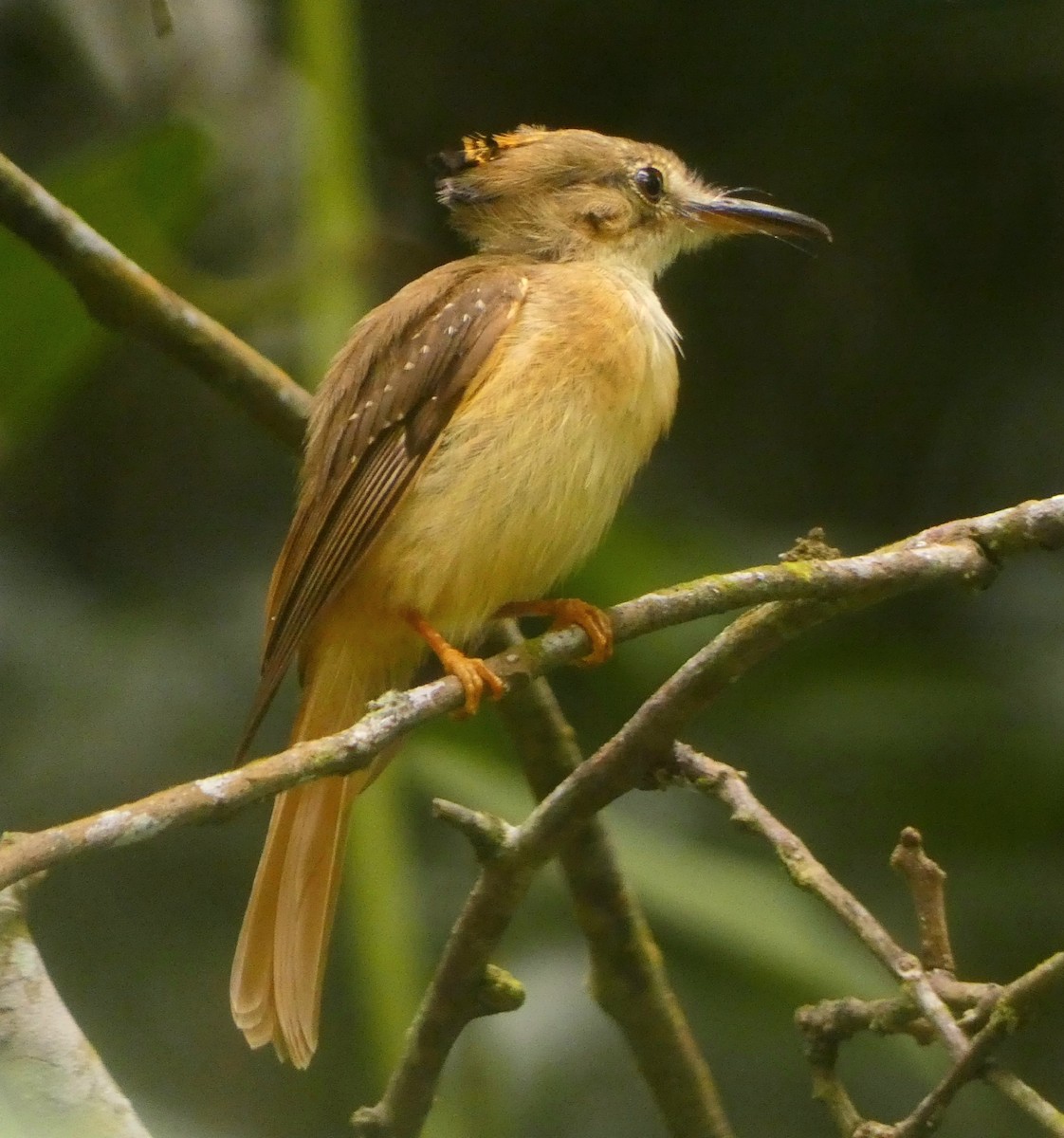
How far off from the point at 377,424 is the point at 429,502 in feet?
0.61

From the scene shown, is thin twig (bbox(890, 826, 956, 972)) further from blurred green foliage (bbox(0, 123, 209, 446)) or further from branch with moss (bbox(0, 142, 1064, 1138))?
blurred green foliage (bbox(0, 123, 209, 446))

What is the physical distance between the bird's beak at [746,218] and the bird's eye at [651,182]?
6cm

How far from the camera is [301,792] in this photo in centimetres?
261

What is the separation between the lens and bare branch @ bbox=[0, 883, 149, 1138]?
1647 mm

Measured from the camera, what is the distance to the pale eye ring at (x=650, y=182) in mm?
3076

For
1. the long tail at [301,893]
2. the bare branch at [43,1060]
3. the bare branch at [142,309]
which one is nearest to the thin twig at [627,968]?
the long tail at [301,893]

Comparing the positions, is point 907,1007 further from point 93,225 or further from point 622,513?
point 93,225

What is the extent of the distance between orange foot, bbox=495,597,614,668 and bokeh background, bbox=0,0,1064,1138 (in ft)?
1.29

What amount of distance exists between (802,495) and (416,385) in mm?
1263

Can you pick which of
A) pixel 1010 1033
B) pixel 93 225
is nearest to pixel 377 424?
pixel 93 225

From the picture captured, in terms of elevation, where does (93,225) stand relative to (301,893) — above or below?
above

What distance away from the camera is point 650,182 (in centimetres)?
308

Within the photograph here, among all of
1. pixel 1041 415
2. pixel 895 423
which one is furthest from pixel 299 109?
pixel 1041 415

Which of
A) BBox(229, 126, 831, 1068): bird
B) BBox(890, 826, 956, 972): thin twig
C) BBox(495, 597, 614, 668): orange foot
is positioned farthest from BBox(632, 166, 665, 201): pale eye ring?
BBox(890, 826, 956, 972): thin twig
